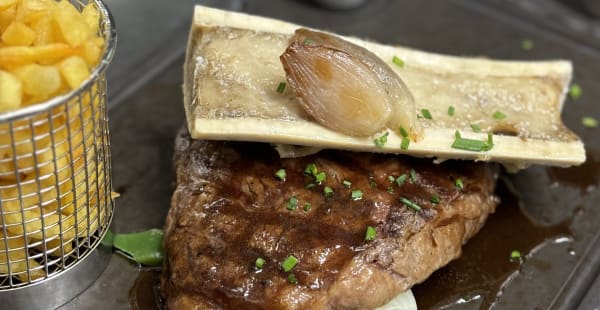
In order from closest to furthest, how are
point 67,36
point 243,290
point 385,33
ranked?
point 67,36
point 243,290
point 385,33

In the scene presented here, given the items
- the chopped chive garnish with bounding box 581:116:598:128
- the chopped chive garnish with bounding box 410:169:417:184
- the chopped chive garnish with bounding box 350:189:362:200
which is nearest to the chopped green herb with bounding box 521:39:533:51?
the chopped chive garnish with bounding box 581:116:598:128

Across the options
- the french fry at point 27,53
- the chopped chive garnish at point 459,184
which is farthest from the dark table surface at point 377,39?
the french fry at point 27,53

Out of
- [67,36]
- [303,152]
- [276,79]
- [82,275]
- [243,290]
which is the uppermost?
[67,36]

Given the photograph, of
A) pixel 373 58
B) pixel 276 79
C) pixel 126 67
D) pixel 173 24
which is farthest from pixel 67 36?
pixel 173 24

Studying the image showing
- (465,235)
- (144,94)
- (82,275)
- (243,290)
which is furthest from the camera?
(144,94)

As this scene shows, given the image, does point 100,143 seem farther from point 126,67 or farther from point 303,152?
point 126,67
